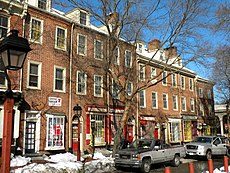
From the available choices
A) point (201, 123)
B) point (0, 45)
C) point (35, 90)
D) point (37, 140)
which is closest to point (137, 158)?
point (37, 140)

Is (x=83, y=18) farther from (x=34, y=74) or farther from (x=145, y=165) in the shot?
(x=145, y=165)

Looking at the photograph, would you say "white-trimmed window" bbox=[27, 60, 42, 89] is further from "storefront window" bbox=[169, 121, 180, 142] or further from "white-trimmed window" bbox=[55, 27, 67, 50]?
"storefront window" bbox=[169, 121, 180, 142]

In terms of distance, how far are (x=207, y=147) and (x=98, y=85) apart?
9807 mm

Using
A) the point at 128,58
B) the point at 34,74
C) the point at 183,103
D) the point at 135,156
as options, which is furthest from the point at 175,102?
the point at 135,156

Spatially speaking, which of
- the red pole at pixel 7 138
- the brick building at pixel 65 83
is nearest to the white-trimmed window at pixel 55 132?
the brick building at pixel 65 83

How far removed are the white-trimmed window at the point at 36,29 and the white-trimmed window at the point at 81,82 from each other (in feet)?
13.6

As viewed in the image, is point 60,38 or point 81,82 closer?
point 60,38

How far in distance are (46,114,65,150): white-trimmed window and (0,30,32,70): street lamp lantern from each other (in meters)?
13.6

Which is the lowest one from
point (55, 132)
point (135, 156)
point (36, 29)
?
point (135, 156)

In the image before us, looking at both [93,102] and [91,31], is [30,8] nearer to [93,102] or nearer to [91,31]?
[91,31]

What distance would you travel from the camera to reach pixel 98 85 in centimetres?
2169

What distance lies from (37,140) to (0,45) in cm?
1339

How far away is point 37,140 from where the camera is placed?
1686 cm

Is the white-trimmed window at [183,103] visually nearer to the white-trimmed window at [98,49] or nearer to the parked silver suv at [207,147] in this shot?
the parked silver suv at [207,147]
